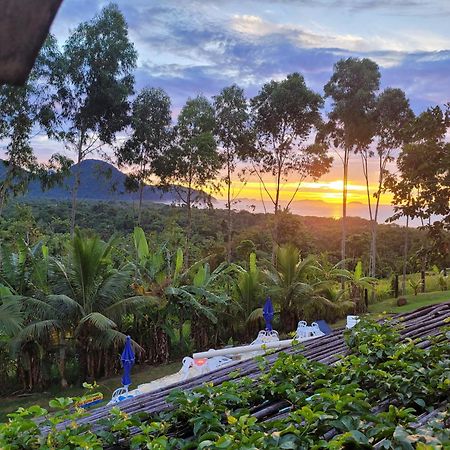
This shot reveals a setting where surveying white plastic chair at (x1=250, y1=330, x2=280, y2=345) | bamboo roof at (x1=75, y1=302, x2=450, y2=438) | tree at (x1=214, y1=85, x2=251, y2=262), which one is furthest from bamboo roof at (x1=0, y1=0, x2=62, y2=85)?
tree at (x1=214, y1=85, x2=251, y2=262)

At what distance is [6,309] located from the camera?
780cm

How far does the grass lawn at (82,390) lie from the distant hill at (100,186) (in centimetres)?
566

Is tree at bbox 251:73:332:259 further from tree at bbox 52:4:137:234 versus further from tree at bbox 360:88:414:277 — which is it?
tree at bbox 52:4:137:234

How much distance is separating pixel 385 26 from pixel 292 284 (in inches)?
425

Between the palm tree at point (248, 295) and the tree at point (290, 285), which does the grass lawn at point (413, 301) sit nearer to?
the tree at point (290, 285)

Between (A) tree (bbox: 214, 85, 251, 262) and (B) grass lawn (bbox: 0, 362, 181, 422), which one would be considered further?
(A) tree (bbox: 214, 85, 251, 262)

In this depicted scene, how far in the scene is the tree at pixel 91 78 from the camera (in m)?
13.8

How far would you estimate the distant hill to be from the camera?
14.1 m

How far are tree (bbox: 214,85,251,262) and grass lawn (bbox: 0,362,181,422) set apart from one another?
8062 millimetres

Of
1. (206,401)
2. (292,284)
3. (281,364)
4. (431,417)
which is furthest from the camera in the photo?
(292,284)

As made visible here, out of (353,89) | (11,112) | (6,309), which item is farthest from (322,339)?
(353,89)

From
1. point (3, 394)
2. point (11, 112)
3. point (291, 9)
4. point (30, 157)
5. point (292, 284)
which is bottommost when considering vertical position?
point (3, 394)

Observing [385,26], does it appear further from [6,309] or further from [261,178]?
[261,178]

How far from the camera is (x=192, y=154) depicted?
56.1ft
